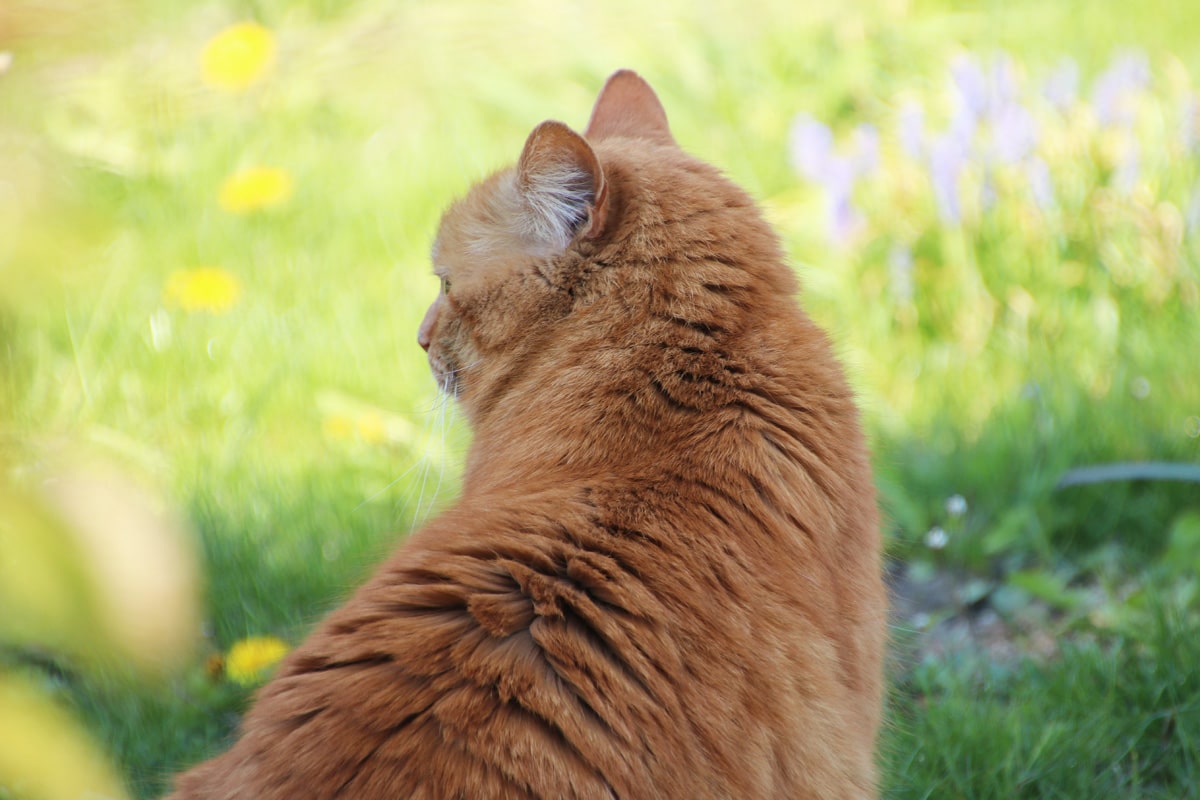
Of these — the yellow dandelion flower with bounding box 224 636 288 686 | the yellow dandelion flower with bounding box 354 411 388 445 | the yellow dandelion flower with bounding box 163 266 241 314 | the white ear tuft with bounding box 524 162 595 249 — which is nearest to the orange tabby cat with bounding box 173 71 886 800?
the white ear tuft with bounding box 524 162 595 249

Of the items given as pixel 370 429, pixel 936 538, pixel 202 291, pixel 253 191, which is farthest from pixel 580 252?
pixel 253 191

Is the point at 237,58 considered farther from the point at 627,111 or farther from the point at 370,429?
the point at 627,111

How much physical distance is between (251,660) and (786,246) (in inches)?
54.1

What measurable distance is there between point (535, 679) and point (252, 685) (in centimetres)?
116

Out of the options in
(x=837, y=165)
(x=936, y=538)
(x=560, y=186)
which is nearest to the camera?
(x=560, y=186)

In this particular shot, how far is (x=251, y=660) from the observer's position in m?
2.35

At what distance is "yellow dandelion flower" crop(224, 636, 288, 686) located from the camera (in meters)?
2.34

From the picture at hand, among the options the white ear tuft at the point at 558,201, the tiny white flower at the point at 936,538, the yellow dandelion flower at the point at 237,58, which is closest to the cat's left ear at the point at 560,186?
the white ear tuft at the point at 558,201

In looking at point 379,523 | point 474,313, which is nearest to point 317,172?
point 379,523

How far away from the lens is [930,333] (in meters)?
3.80

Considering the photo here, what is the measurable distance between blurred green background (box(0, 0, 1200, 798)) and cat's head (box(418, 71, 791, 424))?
279 mm

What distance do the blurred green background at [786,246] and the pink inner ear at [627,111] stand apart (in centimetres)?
31

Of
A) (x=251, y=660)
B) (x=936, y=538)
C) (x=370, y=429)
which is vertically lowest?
(x=936, y=538)

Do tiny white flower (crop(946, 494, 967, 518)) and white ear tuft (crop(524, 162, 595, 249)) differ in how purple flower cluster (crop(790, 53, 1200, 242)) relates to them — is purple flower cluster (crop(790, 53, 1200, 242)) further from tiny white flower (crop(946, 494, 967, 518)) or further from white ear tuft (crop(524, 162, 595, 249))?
white ear tuft (crop(524, 162, 595, 249))
